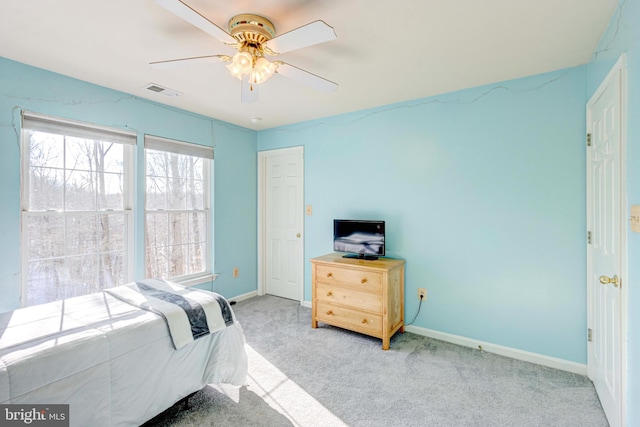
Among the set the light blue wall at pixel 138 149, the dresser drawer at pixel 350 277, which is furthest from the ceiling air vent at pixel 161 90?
the dresser drawer at pixel 350 277

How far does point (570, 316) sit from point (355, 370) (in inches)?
69.5

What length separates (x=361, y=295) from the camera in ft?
9.53

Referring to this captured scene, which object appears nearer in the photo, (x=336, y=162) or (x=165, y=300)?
(x=165, y=300)

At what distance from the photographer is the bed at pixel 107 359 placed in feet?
4.31

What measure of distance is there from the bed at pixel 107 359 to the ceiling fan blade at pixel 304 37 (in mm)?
1654

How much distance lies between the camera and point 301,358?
2590 mm

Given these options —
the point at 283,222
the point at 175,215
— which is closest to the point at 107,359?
the point at 175,215

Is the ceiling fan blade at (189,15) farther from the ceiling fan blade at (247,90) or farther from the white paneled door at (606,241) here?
the white paneled door at (606,241)

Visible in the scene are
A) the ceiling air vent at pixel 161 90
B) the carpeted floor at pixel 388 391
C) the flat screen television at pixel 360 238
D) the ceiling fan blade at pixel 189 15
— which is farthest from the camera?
the flat screen television at pixel 360 238

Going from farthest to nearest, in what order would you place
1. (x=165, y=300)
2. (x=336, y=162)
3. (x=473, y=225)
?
(x=336, y=162) → (x=473, y=225) → (x=165, y=300)

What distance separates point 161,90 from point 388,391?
3.22 meters

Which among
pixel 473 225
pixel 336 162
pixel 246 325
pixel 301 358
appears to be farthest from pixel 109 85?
pixel 473 225

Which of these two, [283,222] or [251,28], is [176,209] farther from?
[251,28]

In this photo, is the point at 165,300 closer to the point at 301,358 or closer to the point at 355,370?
the point at 301,358
